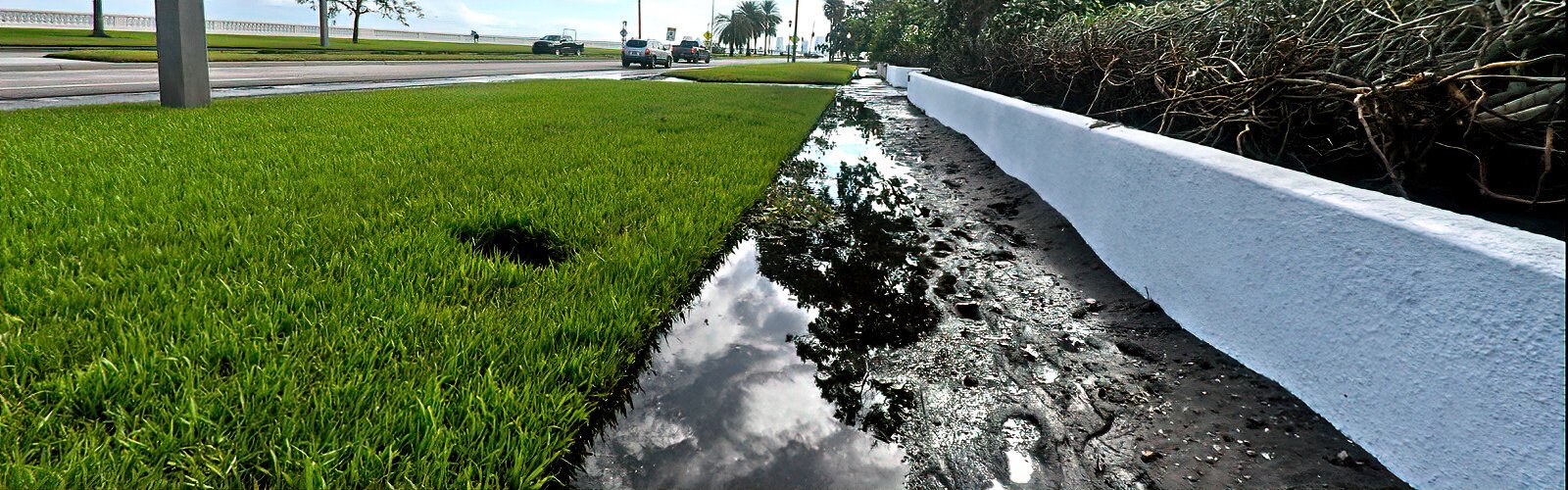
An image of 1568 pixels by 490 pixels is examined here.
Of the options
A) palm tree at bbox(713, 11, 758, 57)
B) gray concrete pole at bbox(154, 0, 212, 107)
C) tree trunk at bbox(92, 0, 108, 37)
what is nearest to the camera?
gray concrete pole at bbox(154, 0, 212, 107)

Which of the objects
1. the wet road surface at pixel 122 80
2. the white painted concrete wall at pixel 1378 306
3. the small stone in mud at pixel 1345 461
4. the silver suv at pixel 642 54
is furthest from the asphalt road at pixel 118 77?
the silver suv at pixel 642 54

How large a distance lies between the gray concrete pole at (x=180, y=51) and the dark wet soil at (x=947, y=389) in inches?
329

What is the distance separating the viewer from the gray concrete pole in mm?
8492

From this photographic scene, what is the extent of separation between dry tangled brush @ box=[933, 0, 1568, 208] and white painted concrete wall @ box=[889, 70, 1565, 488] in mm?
613

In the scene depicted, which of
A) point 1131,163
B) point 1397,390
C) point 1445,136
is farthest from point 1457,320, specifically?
point 1131,163

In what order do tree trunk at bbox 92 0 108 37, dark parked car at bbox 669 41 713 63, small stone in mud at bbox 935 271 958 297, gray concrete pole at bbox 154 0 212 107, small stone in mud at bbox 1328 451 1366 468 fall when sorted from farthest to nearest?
dark parked car at bbox 669 41 713 63
tree trunk at bbox 92 0 108 37
gray concrete pole at bbox 154 0 212 107
small stone in mud at bbox 935 271 958 297
small stone in mud at bbox 1328 451 1366 468

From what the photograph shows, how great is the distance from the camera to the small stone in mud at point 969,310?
10.5 feet

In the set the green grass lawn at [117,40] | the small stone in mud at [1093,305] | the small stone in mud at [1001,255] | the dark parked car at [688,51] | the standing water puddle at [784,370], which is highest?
the dark parked car at [688,51]

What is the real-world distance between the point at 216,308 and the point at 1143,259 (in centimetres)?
367

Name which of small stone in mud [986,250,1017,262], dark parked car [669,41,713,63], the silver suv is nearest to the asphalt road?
small stone in mud [986,250,1017,262]

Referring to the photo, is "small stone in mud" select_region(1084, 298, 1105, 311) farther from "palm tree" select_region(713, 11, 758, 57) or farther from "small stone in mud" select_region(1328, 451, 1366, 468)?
"palm tree" select_region(713, 11, 758, 57)

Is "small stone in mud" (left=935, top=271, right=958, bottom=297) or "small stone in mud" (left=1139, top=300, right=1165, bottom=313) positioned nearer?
"small stone in mud" (left=1139, top=300, right=1165, bottom=313)

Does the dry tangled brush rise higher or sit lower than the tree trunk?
lower

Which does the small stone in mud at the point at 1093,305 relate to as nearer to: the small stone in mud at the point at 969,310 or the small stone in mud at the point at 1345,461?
the small stone in mud at the point at 969,310
